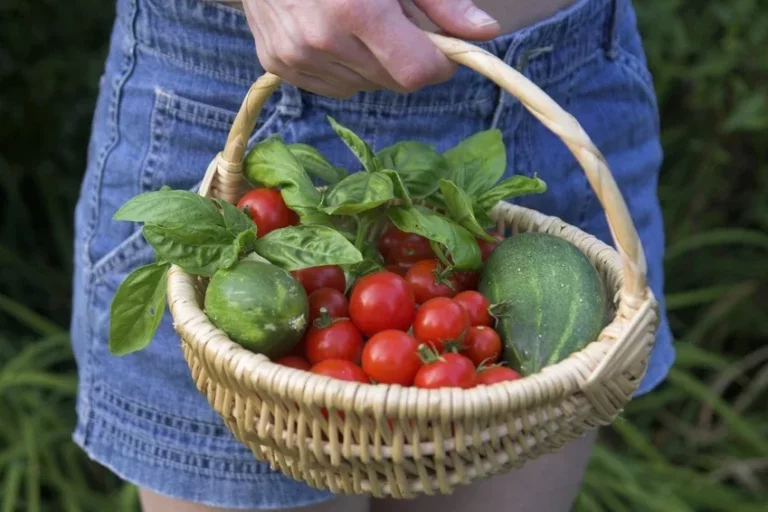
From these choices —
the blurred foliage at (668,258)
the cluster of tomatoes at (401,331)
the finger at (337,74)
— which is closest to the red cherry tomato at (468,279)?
the cluster of tomatoes at (401,331)

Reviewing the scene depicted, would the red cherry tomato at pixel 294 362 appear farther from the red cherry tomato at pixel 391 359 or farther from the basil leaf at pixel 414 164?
the basil leaf at pixel 414 164

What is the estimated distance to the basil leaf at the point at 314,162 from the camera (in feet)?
2.83

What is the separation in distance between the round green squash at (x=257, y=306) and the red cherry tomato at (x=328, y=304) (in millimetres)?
34

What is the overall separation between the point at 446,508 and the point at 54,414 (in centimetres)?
97

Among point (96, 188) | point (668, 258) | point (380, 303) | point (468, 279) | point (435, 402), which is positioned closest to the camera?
point (435, 402)

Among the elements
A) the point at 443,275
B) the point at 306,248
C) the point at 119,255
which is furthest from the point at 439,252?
the point at 119,255

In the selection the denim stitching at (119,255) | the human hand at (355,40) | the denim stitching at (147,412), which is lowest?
the denim stitching at (147,412)

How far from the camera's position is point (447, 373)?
714 mm

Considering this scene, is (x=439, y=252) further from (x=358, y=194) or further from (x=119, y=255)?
(x=119, y=255)

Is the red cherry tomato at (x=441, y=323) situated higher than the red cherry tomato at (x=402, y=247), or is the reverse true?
the red cherry tomato at (x=441, y=323)

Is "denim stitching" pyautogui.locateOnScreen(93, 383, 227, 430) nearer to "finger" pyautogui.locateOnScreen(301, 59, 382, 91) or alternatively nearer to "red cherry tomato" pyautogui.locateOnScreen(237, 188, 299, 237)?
"red cherry tomato" pyautogui.locateOnScreen(237, 188, 299, 237)

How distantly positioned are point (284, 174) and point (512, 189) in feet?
0.65

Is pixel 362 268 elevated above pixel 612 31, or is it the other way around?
pixel 612 31

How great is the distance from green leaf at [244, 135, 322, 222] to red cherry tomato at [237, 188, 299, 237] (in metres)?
0.01
